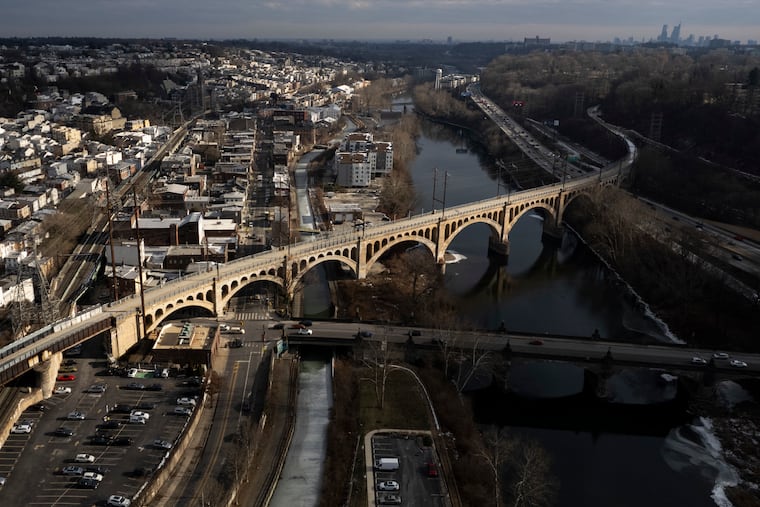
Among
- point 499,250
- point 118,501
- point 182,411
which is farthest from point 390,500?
point 499,250

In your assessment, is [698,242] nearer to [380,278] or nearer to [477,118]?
[380,278]

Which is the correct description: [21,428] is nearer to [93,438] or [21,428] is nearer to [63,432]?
[63,432]

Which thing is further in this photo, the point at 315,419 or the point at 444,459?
the point at 315,419

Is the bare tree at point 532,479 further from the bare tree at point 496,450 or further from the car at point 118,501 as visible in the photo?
the car at point 118,501

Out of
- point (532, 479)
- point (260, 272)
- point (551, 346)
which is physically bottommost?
point (532, 479)

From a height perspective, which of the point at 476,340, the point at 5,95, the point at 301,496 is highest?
the point at 5,95

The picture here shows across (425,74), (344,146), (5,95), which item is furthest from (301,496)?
(425,74)
